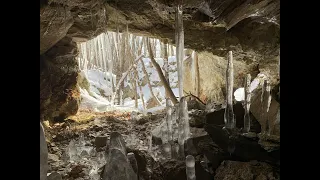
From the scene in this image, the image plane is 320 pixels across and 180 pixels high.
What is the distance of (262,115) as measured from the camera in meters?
5.84

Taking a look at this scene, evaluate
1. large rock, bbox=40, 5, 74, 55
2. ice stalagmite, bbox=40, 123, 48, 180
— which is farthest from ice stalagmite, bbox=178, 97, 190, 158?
large rock, bbox=40, 5, 74, 55

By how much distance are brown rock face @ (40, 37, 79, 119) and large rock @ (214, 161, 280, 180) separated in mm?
5324

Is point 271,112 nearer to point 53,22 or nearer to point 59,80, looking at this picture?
point 53,22

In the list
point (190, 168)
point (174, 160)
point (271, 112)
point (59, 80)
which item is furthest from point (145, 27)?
point (190, 168)

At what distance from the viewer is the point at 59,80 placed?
735cm

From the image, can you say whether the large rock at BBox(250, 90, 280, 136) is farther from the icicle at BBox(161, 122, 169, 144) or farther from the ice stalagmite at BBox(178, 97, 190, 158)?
the icicle at BBox(161, 122, 169, 144)

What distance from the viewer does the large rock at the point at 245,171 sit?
11.4 feet

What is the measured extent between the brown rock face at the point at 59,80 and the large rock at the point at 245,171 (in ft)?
17.5

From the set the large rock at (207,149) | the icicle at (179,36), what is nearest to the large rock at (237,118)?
the large rock at (207,149)

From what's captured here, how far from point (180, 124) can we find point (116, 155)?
1.61 metres

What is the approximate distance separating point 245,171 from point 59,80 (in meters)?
6.15

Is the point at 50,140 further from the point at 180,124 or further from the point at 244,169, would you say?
the point at 244,169

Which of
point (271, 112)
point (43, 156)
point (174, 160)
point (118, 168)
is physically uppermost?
point (271, 112)

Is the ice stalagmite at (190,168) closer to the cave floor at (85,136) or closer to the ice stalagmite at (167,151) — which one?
the ice stalagmite at (167,151)
